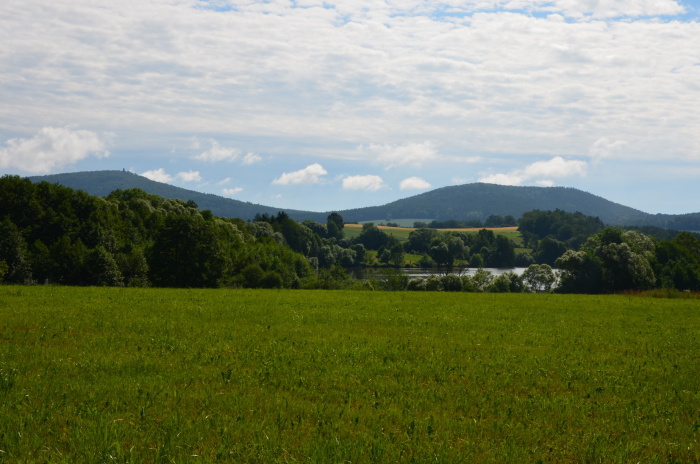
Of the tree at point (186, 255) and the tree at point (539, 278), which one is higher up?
the tree at point (186, 255)

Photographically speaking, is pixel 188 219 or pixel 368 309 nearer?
pixel 368 309

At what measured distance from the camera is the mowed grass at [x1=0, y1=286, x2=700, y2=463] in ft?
29.9

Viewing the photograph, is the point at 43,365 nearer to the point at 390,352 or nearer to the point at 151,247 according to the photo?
the point at 390,352

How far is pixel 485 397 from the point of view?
40.7ft

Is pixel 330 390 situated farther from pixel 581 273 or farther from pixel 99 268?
pixel 581 273

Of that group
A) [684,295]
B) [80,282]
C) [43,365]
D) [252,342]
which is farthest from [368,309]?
[80,282]

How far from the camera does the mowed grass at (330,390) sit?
358 inches

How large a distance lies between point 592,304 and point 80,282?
59.2m

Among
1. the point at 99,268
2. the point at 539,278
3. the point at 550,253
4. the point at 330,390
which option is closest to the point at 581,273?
the point at 539,278

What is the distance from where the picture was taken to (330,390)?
1241cm

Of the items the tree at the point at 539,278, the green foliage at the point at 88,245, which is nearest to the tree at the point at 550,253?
the tree at the point at 539,278

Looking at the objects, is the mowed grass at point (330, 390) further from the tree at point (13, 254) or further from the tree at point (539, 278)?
the tree at point (539, 278)

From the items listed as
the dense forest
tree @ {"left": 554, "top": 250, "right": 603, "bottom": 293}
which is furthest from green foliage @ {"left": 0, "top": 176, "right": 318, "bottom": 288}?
tree @ {"left": 554, "top": 250, "right": 603, "bottom": 293}

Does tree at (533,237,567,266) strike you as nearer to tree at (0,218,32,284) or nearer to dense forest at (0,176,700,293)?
dense forest at (0,176,700,293)
